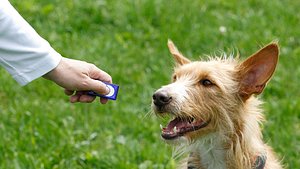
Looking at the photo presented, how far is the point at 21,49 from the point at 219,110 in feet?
4.70

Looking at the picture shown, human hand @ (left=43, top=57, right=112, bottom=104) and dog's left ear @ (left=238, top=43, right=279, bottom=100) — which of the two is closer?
human hand @ (left=43, top=57, right=112, bottom=104)

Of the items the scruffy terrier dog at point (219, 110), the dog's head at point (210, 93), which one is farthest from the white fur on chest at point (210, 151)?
the dog's head at point (210, 93)

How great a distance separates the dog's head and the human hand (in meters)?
0.40

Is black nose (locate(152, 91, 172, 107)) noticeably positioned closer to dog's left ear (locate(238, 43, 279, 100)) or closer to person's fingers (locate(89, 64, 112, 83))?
person's fingers (locate(89, 64, 112, 83))

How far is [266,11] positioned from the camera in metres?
9.20

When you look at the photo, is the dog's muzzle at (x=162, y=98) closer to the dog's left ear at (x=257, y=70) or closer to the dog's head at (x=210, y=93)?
the dog's head at (x=210, y=93)

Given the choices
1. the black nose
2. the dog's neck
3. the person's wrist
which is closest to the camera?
the person's wrist

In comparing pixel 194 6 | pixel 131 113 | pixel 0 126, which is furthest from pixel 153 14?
pixel 0 126

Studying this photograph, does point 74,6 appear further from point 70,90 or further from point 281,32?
point 70,90

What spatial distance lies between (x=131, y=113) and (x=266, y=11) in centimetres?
315

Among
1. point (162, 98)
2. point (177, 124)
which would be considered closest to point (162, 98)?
point (162, 98)

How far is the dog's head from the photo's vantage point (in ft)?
15.0

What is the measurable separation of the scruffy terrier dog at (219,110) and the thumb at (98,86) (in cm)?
34

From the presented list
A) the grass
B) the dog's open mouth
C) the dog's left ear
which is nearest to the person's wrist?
the dog's open mouth
